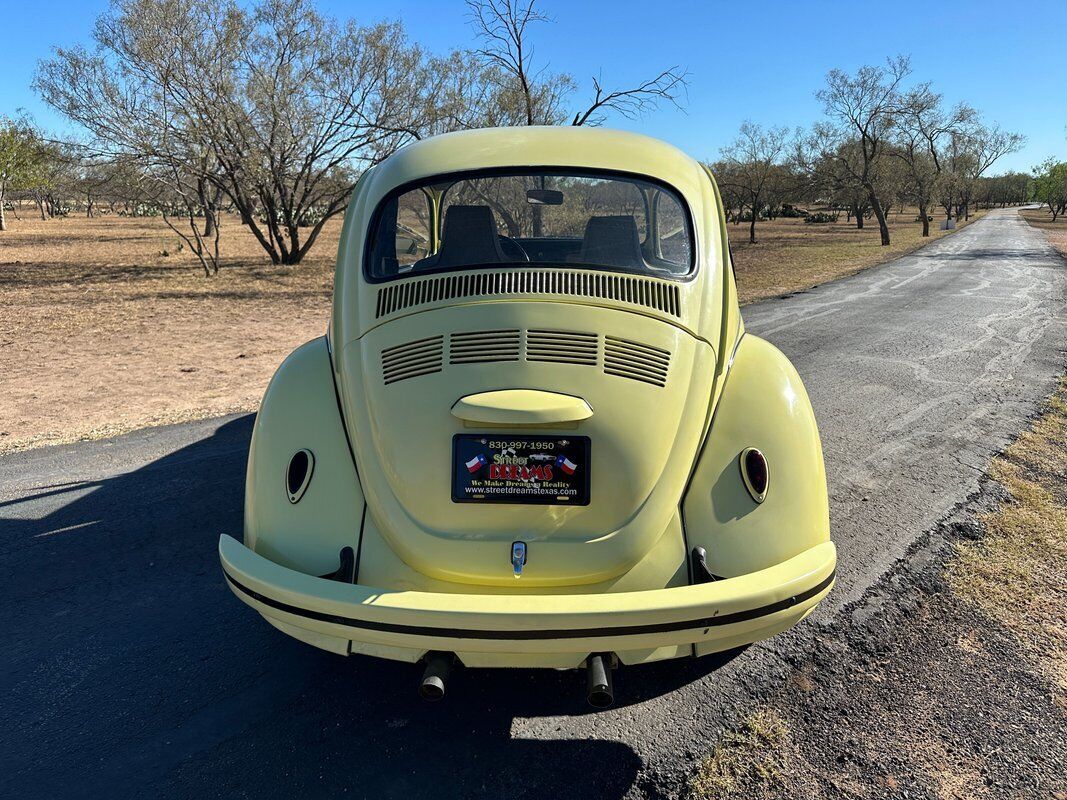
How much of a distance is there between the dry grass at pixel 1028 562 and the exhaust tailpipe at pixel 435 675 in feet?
7.90

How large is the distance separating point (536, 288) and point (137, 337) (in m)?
10.4

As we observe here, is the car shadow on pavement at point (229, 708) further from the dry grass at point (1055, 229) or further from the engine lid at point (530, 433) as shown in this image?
the dry grass at point (1055, 229)

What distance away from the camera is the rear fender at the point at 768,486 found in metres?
2.40

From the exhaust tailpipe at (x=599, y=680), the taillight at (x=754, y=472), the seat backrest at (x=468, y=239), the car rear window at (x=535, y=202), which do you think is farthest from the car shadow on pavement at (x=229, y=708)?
the seat backrest at (x=468, y=239)

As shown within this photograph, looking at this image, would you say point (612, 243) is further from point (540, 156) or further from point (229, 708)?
point (229, 708)

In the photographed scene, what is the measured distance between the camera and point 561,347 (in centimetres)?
253

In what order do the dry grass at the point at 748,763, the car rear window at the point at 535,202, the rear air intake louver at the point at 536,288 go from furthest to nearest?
the car rear window at the point at 535,202 < the rear air intake louver at the point at 536,288 < the dry grass at the point at 748,763

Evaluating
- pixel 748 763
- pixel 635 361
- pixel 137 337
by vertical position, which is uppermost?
pixel 635 361

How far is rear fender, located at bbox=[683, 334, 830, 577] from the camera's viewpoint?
2404 mm

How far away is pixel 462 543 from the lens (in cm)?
232

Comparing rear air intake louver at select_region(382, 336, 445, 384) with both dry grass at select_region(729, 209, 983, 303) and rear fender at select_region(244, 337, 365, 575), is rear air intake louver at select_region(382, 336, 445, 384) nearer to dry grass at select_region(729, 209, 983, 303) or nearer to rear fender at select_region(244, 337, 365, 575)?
rear fender at select_region(244, 337, 365, 575)

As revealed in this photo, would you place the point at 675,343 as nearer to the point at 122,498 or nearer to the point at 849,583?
the point at 849,583

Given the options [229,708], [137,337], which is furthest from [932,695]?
[137,337]

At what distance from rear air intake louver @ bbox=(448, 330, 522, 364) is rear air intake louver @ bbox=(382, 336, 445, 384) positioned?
0.18ft
